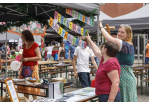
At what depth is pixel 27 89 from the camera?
3.71 metres

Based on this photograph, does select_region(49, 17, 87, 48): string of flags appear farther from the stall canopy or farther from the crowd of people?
the stall canopy

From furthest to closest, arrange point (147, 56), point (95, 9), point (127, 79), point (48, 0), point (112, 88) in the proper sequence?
1. point (147, 56)
2. point (95, 9)
3. point (48, 0)
4. point (127, 79)
5. point (112, 88)

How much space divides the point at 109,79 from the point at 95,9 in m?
2.82

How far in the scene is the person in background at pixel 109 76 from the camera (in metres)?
2.18

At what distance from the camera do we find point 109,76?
2.20 meters

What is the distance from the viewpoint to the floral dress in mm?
2479

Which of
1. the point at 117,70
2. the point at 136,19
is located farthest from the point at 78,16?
the point at 136,19

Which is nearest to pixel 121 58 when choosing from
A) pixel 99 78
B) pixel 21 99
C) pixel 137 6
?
pixel 99 78

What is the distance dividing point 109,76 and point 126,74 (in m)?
0.41

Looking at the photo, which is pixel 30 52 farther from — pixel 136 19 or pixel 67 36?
pixel 136 19

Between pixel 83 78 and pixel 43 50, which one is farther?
pixel 43 50

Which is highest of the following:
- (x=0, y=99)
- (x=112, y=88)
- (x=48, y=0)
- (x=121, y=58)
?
(x=48, y=0)

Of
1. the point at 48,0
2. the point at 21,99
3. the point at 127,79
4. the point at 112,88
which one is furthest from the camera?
the point at 48,0

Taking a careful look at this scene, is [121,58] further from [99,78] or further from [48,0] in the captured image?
[48,0]
